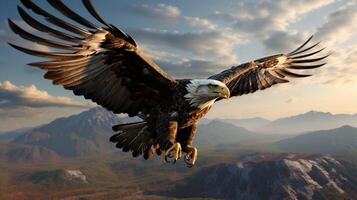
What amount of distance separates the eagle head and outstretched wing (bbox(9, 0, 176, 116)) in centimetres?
58

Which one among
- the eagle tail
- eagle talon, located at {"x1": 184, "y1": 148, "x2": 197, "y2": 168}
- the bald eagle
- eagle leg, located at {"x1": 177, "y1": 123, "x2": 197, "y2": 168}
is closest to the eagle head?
the bald eagle

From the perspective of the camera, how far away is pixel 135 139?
372 inches

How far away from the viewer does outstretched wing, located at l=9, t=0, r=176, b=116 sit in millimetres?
6242

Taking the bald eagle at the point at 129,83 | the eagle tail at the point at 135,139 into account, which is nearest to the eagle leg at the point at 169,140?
the bald eagle at the point at 129,83

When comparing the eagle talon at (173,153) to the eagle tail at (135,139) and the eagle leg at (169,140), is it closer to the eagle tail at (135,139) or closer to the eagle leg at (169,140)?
the eagle leg at (169,140)

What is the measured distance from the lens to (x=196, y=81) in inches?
297

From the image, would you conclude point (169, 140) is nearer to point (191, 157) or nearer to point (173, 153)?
point (173, 153)

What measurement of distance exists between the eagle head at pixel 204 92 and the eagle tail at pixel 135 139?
2.22 meters

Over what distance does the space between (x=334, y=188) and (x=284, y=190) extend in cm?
2697

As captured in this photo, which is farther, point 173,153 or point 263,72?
point 263,72

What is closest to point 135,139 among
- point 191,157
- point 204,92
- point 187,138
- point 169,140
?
point 187,138

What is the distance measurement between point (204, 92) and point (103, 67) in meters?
2.28

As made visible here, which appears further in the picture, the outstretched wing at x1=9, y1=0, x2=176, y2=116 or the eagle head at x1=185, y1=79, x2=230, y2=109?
the eagle head at x1=185, y1=79, x2=230, y2=109

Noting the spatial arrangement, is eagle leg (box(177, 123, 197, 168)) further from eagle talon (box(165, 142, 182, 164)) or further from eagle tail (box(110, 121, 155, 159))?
eagle tail (box(110, 121, 155, 159))
